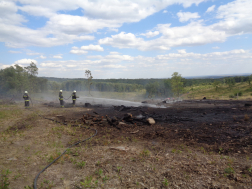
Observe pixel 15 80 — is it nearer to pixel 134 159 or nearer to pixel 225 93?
pixel 134 159

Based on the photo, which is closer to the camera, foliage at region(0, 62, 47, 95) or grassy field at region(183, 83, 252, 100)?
foliage at region(0, 62, 47, 95)

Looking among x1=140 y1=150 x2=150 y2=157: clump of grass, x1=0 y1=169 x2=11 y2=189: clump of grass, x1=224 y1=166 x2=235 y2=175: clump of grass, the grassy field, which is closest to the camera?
x1=0 y1=169 x2=11 y2=189: clump of grass

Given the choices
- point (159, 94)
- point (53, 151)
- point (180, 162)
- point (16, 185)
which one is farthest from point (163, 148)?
point (159, 94)

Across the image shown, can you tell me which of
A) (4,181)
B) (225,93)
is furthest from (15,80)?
(225,93)

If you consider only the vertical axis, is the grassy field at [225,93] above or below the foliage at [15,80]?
below

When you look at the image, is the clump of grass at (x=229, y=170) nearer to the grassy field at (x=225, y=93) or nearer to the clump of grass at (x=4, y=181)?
the clump of grass at (x=4, y=181)

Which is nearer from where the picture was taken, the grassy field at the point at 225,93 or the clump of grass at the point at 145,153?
the clump of grass at the point at 145,153

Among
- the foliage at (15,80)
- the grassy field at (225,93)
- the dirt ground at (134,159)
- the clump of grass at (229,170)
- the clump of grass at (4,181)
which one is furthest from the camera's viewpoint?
the grassy field at (225,93)

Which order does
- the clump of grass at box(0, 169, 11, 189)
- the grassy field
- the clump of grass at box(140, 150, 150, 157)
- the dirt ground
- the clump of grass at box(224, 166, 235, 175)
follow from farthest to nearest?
1. the grassy field
2. the clump of grass at box(140, 150, 150, 157)
3. the clump of grass at box(224, 166, 235, 175)
4. the dirt ground
5. the clump of grass at box(0, 169, 11, 189)

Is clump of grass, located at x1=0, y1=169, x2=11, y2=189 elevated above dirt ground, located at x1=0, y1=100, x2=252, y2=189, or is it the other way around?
clump of grass, located at x1=0, y1=169, x2=11, y2=189

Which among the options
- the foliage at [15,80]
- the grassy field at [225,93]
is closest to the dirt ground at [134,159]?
the foliage at [15,80]

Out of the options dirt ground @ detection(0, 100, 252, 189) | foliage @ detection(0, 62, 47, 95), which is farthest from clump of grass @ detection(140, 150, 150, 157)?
foliage @ detection(0, 62, 47, 95)

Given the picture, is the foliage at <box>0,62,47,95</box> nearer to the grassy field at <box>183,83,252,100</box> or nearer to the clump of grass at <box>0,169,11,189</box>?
the clump of grass at <box>0,169,11,189</box>

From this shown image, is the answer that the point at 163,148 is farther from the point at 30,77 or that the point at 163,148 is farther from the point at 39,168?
the point at 30,77
